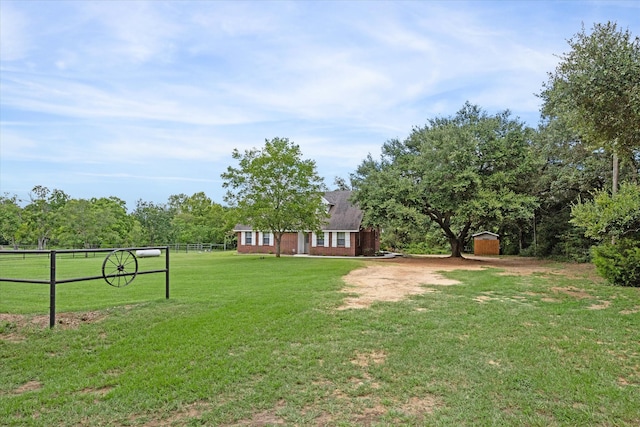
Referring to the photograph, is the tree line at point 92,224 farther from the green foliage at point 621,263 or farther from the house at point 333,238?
the green foliage at point 621,263

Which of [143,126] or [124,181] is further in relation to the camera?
[124,181]

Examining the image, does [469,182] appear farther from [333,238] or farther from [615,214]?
[333,238]

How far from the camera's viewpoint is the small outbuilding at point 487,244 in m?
34.9

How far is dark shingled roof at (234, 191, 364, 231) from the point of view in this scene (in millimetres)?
30562

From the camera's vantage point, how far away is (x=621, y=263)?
37.5 feet

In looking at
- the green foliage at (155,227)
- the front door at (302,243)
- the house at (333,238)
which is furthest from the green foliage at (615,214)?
the green foliage at (155,227)

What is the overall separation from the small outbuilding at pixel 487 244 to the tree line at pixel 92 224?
22.0 meters

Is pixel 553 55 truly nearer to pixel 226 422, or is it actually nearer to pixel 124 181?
pixel 226 422

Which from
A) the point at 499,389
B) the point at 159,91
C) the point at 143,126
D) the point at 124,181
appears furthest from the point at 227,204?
the point at 499,389

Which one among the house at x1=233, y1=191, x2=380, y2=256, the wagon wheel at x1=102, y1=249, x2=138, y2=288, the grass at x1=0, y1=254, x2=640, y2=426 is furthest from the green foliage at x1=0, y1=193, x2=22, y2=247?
the wagon wheel at x1=102, y1=249, x2=138, y2=288

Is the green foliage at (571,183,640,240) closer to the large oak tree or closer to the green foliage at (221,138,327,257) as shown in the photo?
the large oak tree

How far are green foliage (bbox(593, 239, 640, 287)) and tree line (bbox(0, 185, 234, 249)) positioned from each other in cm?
1774

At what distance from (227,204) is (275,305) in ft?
57.0

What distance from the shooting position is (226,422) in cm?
310
